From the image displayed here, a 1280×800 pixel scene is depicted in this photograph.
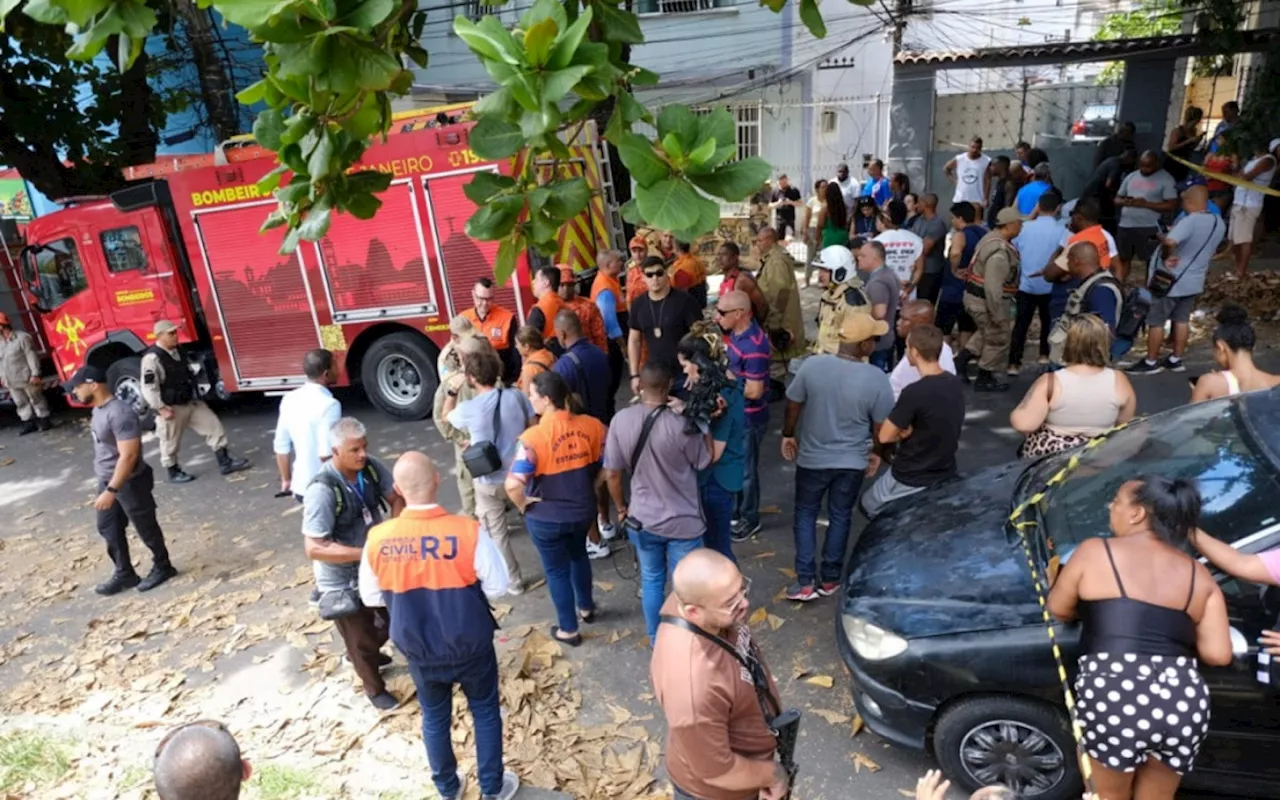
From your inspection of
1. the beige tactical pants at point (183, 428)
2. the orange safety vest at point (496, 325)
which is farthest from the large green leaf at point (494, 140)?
the beige tactical pants at point (183, 428)

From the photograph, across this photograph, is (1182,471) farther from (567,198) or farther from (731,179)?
(567,198)

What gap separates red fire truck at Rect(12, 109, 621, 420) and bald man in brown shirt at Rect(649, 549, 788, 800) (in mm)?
5812

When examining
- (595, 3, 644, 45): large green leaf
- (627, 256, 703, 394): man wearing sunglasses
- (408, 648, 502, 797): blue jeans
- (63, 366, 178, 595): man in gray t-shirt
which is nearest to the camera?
(595, 3, 644, 45): large green leaf

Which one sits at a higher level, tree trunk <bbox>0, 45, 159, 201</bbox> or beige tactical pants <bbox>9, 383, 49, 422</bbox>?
tree trunk <bbox>0, 45, 159, 201</bbox>

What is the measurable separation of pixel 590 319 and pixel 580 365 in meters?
1.34

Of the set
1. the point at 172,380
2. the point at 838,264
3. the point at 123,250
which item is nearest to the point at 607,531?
the point at 838,264

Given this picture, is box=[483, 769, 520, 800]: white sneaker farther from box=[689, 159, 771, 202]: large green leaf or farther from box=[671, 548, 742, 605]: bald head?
box=[689, 159, 771, 202]: large green leaf

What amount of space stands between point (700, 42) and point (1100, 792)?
748 inches

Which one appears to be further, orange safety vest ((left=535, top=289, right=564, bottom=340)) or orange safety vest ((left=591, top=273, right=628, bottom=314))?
orange safety vest ((left=591, top=273, right=628, bottom=314))

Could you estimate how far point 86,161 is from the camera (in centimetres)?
1099

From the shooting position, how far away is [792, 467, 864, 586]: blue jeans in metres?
4.59

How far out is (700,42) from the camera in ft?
63.1

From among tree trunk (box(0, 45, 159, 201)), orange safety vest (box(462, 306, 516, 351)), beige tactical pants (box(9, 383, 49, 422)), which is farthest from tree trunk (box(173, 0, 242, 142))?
orange safety vest (box(462, 306, 516, 351))

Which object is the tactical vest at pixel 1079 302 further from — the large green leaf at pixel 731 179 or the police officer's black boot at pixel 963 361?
the large green leaf at pixel 731 179
